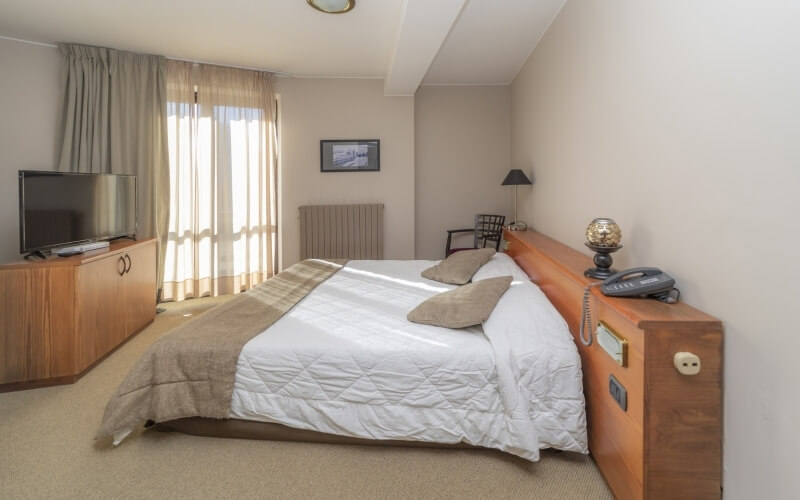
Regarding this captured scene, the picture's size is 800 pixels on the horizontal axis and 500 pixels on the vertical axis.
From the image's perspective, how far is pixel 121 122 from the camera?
353 cm

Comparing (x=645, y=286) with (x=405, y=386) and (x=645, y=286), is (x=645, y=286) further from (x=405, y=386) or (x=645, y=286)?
(x=405, y=386)

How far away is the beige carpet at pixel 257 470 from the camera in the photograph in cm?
144

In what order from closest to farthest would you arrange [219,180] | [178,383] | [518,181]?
[178,383] < [518,181] < [219,180]

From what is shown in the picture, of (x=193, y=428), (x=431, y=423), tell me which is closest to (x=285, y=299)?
(x=193, y=428)

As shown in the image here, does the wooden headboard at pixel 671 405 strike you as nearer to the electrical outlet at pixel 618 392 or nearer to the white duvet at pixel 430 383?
the electrical outlet at pixel 618 392

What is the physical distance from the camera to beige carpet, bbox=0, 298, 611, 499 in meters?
1.44

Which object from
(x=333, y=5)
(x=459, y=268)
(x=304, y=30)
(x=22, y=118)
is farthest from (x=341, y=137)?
(x=22, y=118)

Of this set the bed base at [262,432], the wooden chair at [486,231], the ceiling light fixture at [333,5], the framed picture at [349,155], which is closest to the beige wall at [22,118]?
the framed picture at [349,155]

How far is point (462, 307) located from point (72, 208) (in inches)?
112

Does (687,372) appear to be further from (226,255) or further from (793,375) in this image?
(226,255)

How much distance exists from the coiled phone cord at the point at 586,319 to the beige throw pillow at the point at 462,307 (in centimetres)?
41

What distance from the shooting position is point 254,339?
1.70 metres

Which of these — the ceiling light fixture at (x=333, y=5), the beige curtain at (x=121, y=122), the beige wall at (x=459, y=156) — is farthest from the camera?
the beige wall at (x=459, y=156)

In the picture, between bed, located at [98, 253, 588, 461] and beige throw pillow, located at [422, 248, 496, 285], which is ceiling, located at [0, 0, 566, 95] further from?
bed, located at [98, 253, 588, 461]
